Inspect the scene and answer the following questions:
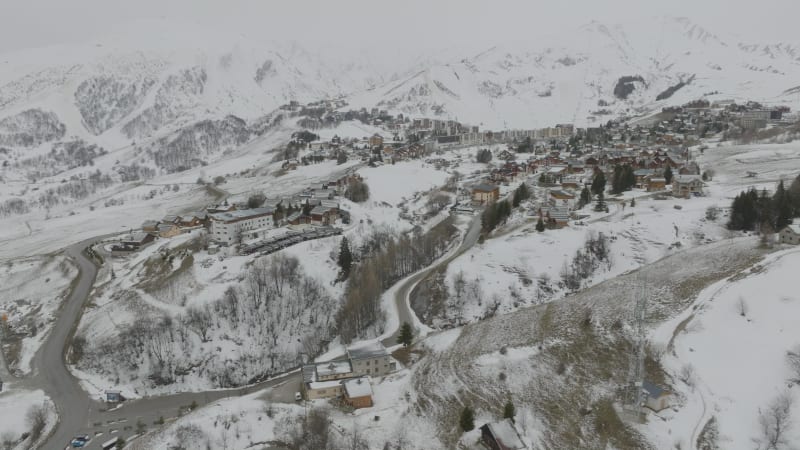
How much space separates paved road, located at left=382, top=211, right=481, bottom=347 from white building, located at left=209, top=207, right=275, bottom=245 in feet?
75.6

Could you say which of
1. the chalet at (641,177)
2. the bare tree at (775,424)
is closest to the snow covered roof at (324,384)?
the bare tree at (775,424)

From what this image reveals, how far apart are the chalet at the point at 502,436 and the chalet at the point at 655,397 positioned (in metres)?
7.68

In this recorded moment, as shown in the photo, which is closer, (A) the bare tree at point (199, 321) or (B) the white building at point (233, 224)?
(A) the bare tree at point (199, 321)

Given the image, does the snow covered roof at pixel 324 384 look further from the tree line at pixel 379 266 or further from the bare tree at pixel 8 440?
the bare tree at pixel 8 440

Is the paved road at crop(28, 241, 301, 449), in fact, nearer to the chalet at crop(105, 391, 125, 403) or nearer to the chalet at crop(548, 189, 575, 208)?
the chalet at crop(105, 391, 125, 403)

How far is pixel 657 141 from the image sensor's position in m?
119

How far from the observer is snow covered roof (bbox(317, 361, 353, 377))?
33.2m

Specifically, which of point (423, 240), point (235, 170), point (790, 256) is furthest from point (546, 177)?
point (235, 170)

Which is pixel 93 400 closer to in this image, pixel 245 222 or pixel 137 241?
pixel 245 222

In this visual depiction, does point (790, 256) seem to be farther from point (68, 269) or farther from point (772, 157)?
point (68, 269)

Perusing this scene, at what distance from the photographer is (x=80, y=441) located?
3244 cm

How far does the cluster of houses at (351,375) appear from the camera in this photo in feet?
98.6

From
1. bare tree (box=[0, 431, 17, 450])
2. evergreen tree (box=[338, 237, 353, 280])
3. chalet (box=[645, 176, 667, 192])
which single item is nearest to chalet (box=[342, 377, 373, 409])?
evergreen tree (box=[338, 237, 353, 280])

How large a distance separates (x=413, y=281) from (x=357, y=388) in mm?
23076
